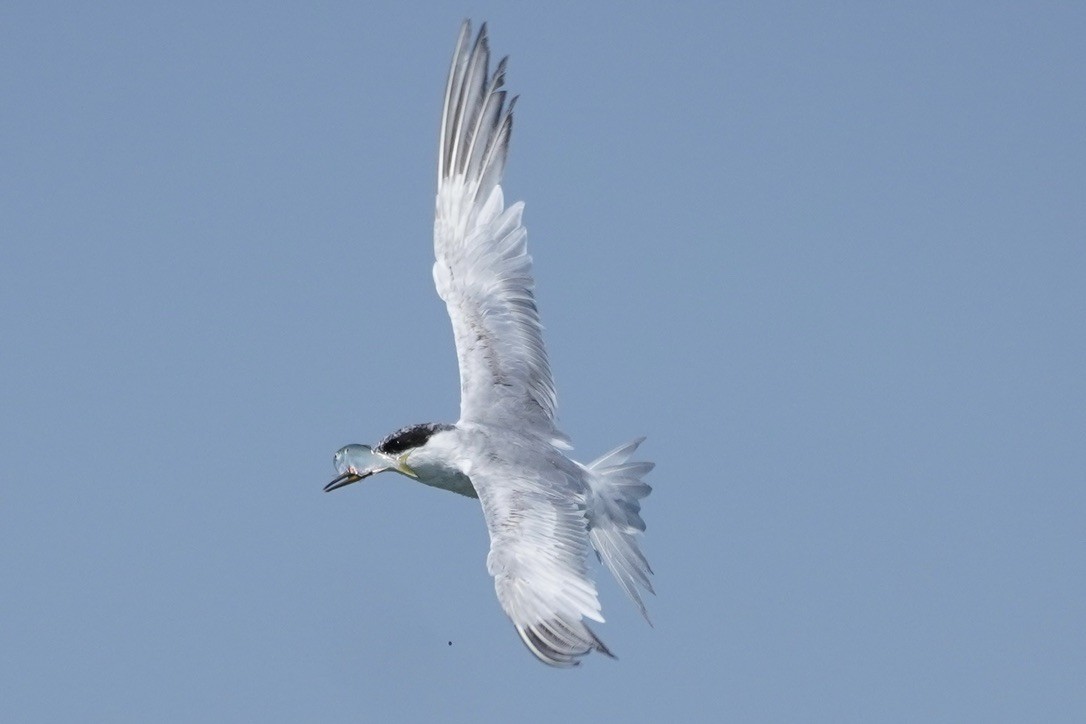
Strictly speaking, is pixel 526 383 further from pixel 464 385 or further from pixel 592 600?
pixel 592 600

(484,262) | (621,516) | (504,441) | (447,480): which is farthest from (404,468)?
(484,262)

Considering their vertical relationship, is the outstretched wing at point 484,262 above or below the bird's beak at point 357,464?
above

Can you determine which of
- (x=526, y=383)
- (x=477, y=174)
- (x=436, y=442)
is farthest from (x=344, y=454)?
(x=477, y=174)

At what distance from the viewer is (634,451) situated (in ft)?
45.6

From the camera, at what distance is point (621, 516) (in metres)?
13.5

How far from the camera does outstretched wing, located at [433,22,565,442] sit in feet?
45.6

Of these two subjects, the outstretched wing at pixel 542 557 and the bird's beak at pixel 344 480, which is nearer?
the outstretched wing at pixel 542 557

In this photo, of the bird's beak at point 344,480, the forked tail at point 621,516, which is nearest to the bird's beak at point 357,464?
the bird's beak at point 344,480

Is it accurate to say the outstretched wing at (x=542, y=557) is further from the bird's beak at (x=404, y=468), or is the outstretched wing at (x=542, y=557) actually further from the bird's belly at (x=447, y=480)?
the bird's beak at (x=404, y=468)

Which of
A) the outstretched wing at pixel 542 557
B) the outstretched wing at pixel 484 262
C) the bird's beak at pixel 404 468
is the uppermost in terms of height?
the outstretched wing at pixel 484 262

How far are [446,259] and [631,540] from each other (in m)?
2.87

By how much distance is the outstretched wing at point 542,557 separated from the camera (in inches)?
414

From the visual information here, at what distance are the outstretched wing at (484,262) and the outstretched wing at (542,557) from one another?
4.09 ft

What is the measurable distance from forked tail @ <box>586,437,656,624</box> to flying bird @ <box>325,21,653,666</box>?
0.01 m
